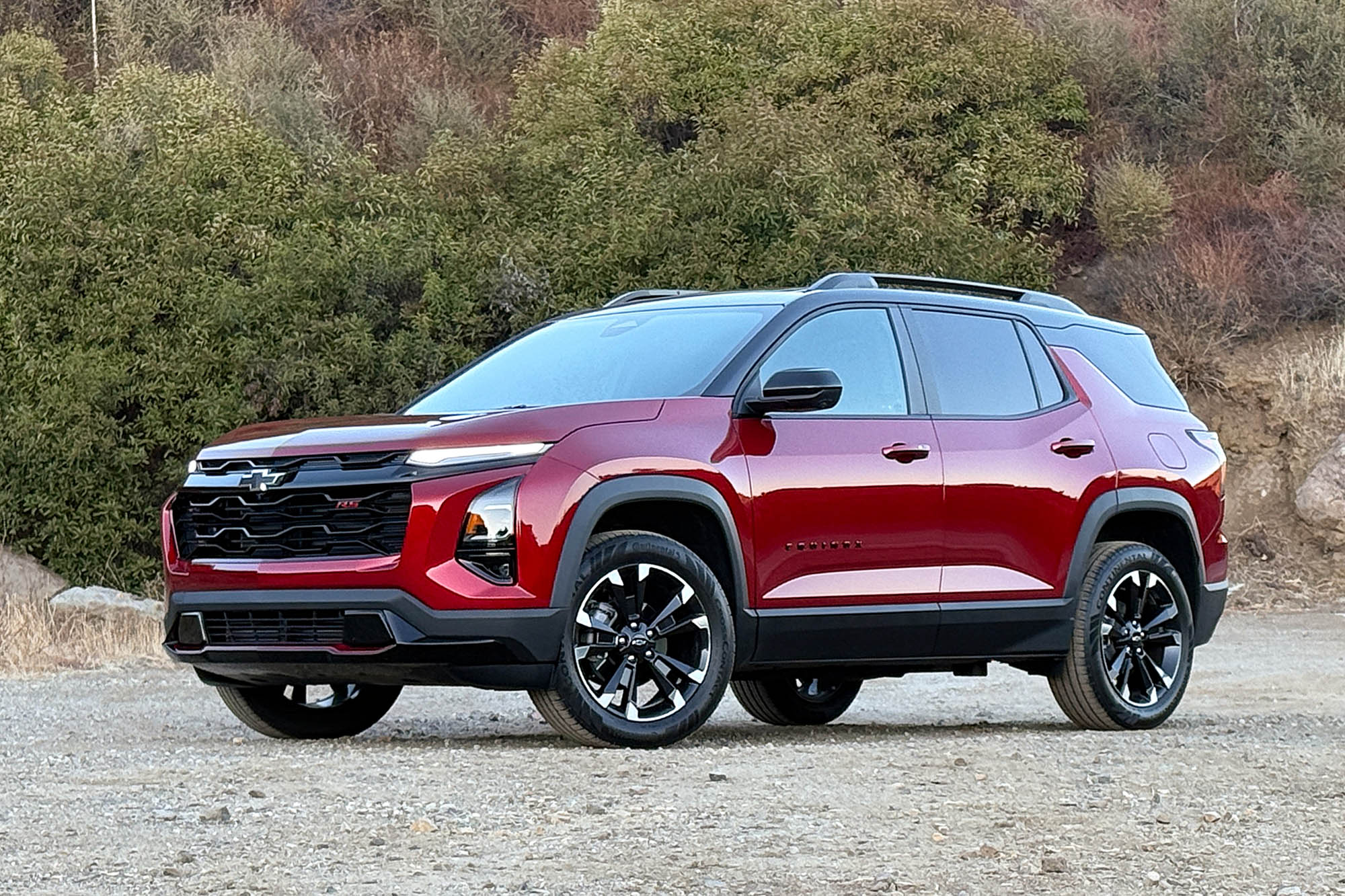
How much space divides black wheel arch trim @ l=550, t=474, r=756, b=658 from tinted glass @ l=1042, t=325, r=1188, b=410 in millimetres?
2452

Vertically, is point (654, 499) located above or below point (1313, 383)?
above

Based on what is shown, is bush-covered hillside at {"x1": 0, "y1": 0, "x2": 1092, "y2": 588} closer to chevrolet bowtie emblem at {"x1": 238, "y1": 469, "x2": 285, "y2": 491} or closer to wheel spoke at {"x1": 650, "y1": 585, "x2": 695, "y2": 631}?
chevrolet bowtie emblem at {"x1": 238, "y1": 469, "x2": 285, "y2": 491}

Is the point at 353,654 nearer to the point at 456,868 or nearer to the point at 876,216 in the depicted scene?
the point at 456,868

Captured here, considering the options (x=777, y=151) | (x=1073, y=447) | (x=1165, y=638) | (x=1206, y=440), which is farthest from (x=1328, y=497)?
(x=1073, y=447)

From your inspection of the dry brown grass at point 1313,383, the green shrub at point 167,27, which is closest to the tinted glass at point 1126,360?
the dry brown grass at point 1313,383

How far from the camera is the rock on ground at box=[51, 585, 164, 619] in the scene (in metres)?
20.8

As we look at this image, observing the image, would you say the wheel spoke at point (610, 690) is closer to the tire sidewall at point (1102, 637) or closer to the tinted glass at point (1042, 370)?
the tire sidewall at point (1102, 637)

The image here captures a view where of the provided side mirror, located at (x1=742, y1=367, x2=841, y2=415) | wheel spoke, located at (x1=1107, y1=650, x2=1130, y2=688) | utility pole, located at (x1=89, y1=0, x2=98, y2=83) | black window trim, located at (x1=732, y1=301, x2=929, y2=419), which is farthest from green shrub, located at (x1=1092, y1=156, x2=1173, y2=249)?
side mirror, located at (x1=742, y1=367, x2=841, y2=415)

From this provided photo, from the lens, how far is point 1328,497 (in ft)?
88.5

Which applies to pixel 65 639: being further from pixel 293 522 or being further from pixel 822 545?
pixel 822 545

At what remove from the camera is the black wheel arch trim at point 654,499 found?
8062 mm

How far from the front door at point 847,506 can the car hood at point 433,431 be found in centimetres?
62

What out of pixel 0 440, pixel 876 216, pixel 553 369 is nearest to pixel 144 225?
pixel 0 440

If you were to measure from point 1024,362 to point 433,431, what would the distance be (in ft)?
10.3
